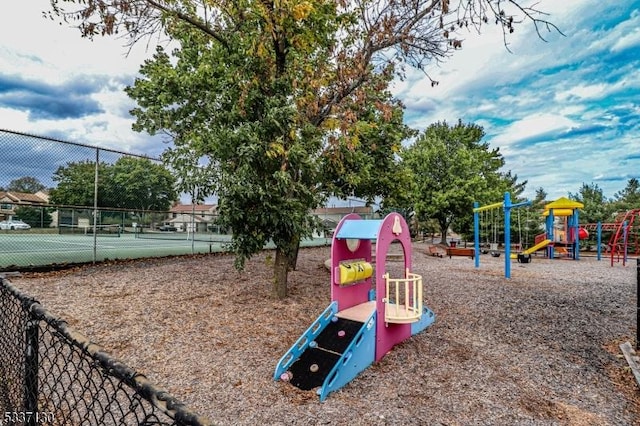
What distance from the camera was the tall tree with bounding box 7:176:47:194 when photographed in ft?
22.9

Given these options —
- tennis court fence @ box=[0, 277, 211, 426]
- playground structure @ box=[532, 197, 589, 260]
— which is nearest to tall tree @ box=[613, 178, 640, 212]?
playground structure @ box=[532, 197, 589, 260]

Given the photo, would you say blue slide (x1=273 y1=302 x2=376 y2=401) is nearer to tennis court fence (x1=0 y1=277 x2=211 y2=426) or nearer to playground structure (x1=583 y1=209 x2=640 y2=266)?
tennis court fence (x1=0 y1=277 x2=211 y2=426)

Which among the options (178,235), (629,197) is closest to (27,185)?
(178,235)

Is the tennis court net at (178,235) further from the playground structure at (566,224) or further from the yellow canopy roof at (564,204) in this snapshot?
the yellow canopy roof at (564,204)

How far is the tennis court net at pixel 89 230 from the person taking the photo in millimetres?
7875

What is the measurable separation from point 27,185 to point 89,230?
1.56 metres

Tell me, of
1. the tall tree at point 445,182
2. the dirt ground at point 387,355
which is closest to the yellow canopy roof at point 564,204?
the tall tree at point 445,182

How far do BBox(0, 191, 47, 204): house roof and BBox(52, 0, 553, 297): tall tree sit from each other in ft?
12.2

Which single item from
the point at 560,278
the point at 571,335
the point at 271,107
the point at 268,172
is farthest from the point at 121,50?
the point at 560,278

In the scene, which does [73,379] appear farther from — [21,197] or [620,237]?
[620,237]

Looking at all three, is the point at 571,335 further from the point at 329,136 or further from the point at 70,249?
the point at 70,249

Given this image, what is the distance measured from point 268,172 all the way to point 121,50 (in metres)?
3.01

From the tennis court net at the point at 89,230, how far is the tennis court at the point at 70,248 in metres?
0.04

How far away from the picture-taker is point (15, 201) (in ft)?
22.5
